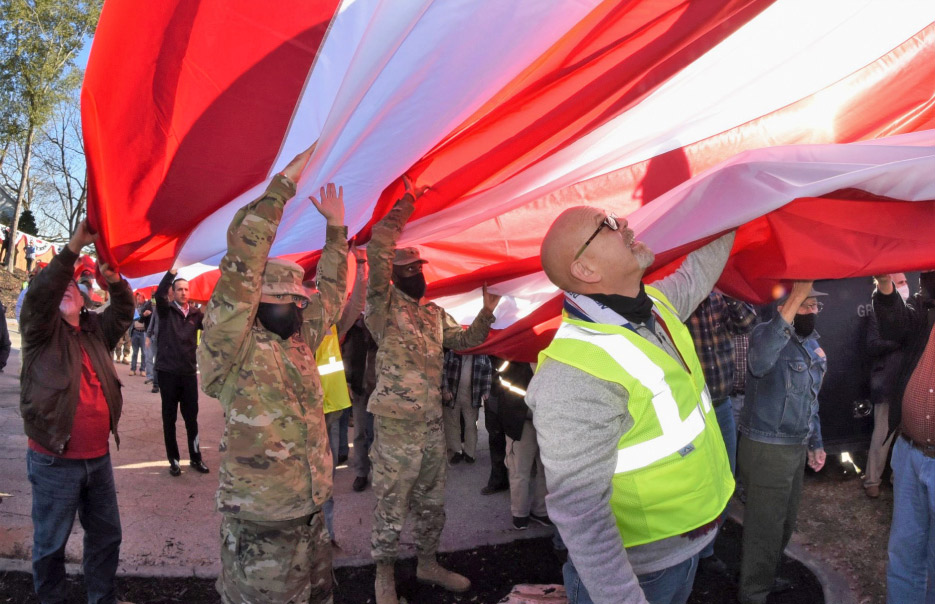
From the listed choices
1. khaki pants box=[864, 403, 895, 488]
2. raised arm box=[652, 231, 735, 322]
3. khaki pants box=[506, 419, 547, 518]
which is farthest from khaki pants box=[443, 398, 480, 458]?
raised arm box=[652, 231, 735, 322]

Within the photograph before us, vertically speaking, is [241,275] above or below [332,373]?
above

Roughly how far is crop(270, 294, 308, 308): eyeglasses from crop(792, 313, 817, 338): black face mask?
2506mm

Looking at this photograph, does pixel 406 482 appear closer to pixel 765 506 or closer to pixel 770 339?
pixel 765 506

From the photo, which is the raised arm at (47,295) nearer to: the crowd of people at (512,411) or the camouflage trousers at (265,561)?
the crowd of people at (512,411)

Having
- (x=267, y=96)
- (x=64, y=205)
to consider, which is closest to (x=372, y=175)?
(x=267, y=96)

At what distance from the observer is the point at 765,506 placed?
11.9 ft

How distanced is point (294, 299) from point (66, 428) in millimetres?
1452

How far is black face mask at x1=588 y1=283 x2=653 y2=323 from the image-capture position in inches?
71.7

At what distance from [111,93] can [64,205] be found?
120ft

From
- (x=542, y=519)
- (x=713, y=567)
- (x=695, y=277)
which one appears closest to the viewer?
(x=695, y=277)

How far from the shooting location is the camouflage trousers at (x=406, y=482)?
3.82m

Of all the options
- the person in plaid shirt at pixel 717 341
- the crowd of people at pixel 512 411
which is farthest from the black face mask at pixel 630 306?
the person in plaid shirt at pixel 717 341

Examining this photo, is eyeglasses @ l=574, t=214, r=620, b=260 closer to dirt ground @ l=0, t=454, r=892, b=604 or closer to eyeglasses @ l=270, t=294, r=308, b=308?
eyeglasses @ l=270, t=294, r=308, b=308

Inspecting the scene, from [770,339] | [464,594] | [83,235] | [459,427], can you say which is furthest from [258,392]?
[459,427]
